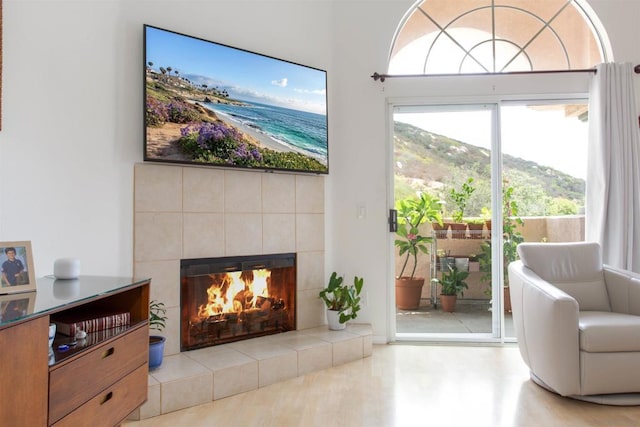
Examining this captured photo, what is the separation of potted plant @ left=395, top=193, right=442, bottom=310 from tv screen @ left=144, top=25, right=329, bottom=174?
2.61 feet

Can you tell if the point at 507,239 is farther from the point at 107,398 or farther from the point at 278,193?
the point at 107,398

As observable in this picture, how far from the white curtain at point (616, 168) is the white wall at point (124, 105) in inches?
12.4

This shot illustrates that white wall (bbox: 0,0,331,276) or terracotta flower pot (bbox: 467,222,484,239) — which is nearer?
white wall (bbox: 0,0,331,276)

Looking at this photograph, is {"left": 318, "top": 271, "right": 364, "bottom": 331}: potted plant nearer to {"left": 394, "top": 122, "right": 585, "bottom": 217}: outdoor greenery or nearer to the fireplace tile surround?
the fireplace tile surround

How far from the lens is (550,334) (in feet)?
8.69

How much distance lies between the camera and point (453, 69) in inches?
155

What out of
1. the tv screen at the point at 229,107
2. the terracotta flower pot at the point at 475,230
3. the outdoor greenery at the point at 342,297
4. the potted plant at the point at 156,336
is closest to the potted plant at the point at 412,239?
the terracotta flower pot at the point at 475,230

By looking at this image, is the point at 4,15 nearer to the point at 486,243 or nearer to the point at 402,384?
the point at 402,384

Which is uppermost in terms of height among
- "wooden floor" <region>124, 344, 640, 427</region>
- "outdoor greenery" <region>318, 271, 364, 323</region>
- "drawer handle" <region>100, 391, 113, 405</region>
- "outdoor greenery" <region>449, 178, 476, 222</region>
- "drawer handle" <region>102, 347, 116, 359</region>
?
"outdoor greenery" <region>449, 178, 476, 222</region>

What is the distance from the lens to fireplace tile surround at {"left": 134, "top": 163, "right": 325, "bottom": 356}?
2.97 metres

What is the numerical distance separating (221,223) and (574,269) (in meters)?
2.46

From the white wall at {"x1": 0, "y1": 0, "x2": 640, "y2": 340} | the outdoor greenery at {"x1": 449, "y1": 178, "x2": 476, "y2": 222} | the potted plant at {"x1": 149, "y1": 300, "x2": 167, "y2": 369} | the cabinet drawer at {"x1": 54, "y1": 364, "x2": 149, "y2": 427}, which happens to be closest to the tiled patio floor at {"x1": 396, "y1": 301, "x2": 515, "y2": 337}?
the white wall at {"x1": 0, "y1": 0, "x2": 640, "y2": 340}

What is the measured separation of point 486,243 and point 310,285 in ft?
4.93

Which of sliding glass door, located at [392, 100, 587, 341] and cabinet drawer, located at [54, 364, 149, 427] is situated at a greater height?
sliding glass door, located at [392, 100, 587, 341]
